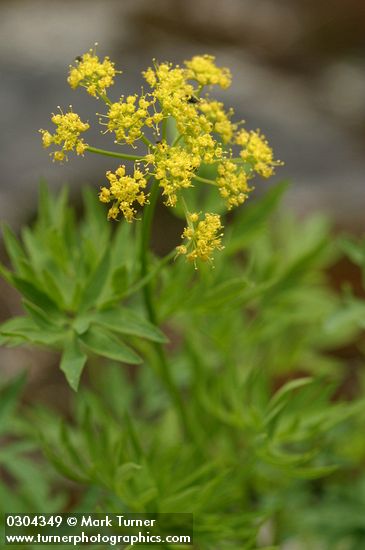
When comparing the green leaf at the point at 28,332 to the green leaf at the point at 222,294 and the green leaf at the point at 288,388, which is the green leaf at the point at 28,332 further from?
the green leaf at the point at 288,388

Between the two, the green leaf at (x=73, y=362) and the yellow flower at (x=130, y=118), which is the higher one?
the yellow flower at (x=130, y=118)

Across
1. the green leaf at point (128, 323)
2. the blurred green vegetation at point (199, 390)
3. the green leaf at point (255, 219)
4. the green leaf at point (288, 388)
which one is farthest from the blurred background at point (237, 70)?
the green leaf at point (128, 323)

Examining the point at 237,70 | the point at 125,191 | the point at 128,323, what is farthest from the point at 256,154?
the point at 237,70

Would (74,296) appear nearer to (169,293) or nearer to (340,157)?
(169,293)

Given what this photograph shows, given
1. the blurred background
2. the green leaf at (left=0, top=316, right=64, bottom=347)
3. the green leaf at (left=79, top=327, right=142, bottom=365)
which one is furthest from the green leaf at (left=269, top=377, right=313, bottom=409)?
the blurred background

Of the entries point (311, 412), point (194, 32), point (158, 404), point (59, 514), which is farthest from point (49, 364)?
point (194, 32)

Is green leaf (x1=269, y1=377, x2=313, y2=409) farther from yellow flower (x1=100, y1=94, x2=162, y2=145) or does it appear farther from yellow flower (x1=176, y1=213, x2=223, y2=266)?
yellow flower (x1=100, y1=94, x2=162, y2=145)
